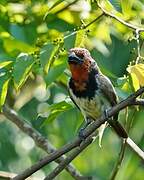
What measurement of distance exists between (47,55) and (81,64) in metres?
0.72

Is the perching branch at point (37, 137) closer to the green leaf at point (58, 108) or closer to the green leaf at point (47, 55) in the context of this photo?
the green leaf at point (58, 108)

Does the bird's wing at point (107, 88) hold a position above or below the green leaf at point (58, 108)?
below

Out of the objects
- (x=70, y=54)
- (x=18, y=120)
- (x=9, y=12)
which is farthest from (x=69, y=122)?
(x=70, y=54)

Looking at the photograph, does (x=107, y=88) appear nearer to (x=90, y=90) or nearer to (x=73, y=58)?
(x=90, y=90)

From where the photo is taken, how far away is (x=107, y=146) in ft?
18.6

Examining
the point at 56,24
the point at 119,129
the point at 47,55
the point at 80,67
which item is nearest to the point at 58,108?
the point at 47,55

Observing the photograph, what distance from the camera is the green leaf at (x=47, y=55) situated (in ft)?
9.53

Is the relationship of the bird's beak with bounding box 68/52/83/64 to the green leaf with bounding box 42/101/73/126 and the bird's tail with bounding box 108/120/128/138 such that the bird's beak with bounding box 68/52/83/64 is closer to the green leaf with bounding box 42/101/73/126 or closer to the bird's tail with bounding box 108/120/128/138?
the green leaf with bounding box 42/101/73/126

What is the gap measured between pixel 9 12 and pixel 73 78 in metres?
0.63

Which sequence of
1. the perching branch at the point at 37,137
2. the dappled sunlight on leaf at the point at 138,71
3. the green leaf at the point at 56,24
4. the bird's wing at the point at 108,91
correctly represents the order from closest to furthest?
1. the dappled sunlight on leaf at the point at 138,71
2. the bird's wing at the point at 108,91
3. the perching branch at the point at 37,137
4. the green leaf at the point at 56,24

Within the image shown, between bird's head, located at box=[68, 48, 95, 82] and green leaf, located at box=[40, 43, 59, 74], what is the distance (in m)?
0.32

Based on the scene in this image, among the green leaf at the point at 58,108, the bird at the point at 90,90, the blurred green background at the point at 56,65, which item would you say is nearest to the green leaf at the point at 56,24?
the blurred green background at the point at 56,65

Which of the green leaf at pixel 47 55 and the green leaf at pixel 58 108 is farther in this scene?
the green leaf at pixel 58 108

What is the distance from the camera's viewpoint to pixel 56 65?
3234mm
